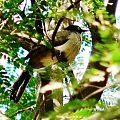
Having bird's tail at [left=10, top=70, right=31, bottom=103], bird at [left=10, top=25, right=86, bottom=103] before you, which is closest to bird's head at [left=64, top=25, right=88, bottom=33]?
bird at [left=10, top=25, right=86, bottom=103]

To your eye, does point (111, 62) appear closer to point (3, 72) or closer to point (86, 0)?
point (3, 72)

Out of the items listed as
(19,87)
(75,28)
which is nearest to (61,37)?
(75,28)

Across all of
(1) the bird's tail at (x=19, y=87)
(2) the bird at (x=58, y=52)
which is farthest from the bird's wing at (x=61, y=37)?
(1) the bird's tail at (x=19, y=87)

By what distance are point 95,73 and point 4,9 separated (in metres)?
2.04

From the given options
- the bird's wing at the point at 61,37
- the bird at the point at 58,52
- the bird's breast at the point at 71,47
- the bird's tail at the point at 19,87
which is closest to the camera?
the bird's tail at the point at 19,87

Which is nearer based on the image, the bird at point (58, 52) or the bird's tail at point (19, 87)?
the bird's tail at point (19, 87)

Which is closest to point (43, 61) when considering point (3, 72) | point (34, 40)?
point (34, 40)

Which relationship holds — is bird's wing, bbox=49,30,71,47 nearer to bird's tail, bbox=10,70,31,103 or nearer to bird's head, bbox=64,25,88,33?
bird's head, bbox=64,25,88,33

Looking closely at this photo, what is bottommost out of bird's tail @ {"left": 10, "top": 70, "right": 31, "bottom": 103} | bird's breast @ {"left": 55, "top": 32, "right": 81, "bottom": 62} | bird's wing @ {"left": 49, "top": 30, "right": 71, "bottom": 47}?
bird's tail @ {"left": 10, "top": 70, "right": 31, "bottom": 103}

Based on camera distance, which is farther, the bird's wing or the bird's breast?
the bird's wing

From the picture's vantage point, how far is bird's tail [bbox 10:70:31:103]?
9.58 ft

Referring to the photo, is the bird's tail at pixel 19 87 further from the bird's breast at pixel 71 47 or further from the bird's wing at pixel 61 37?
the bird's wing at pixel 61 37

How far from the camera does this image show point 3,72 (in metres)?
2.49

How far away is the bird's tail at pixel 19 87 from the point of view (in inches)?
115
